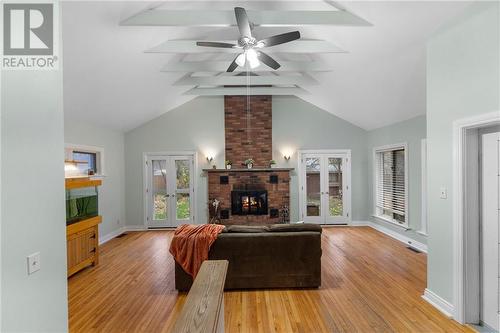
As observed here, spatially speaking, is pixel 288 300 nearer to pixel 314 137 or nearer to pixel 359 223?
pixel 359 223

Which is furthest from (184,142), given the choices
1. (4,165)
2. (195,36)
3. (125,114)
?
(4,165)

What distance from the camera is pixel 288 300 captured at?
2799mm

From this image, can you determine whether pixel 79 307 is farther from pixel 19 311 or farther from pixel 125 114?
pixel 125 114

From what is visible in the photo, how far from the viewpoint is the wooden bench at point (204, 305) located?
3.08ft

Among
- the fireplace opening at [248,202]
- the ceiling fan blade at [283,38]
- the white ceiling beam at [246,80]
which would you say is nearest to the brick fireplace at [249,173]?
the fireplace opening at [248,202]

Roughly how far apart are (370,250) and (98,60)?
17.6ft

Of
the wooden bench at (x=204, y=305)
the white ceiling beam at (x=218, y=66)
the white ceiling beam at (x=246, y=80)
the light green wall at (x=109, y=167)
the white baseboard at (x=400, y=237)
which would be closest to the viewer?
the wooden bench at (x=204, y=305)

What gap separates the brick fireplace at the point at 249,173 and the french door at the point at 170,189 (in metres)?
0.61

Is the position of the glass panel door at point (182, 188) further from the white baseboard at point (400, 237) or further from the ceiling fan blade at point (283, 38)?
the white baseboard at point (400, 237)

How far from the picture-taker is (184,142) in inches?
251

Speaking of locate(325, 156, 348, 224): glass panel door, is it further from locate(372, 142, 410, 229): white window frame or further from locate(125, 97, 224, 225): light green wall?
locate(125, 97, 224, 225): light green wall

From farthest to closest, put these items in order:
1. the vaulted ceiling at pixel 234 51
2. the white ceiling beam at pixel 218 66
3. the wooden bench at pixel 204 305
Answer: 1. the white ceiling beam at pixel 218 66
2. the vaulted ceiling at pixel 234 51
3. the wooden bench at pixel 204 305

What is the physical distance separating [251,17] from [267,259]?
294 centimetres

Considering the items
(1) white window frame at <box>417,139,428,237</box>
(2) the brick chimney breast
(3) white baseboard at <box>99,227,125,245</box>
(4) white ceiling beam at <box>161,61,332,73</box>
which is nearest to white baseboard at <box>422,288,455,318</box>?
(1) white window frame at <box>417,139,428,237</box>
